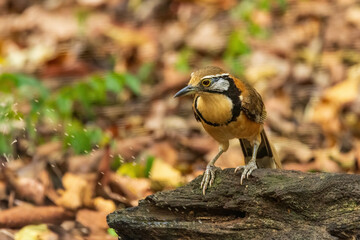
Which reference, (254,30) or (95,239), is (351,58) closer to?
(254,30)

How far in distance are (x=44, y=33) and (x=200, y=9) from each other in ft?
9.85

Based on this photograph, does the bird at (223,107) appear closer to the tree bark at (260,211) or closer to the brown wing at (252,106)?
the brown wing at (252,106)

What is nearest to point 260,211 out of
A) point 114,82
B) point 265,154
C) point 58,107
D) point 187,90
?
point 187,90

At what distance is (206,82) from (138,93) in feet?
11.2

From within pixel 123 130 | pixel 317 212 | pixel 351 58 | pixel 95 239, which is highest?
pixel 351 58

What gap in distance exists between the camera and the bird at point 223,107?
4297mm

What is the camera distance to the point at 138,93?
301 inches

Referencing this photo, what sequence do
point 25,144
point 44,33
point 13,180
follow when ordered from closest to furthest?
1. point 13,180
2. point 25,144
3. point 44,33

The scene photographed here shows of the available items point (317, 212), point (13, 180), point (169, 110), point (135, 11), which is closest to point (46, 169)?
point (13, 180)

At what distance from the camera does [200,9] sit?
1169cm

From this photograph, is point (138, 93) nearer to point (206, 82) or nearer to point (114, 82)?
point (114, 82)

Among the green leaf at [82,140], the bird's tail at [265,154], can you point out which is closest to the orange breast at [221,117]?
the bird's tail at [265,154]

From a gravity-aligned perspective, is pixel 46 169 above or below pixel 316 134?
below

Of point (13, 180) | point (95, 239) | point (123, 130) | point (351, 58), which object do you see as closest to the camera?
point (95, 239)
